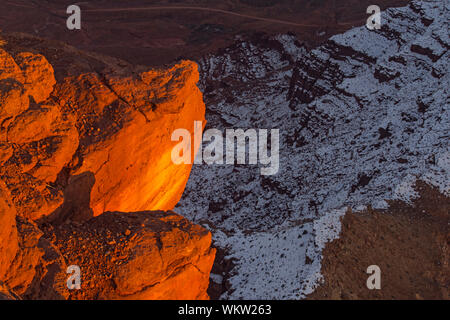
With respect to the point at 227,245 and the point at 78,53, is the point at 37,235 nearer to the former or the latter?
the point at 78,53

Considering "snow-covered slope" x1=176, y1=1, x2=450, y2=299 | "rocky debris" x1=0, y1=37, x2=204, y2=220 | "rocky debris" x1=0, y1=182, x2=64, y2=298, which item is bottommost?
"snow-covered slope" x1=176, y1=1, x2=450, y2=299

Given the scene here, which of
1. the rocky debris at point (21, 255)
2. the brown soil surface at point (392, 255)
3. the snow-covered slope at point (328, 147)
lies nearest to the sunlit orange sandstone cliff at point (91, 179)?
the rocky debris at point (21, 255)

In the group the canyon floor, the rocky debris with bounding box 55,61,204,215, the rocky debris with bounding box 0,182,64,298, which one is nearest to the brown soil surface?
the canyon floor

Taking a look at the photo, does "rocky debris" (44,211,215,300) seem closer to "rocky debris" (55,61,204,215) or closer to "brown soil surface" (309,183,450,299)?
"rocky debris" (55,61,204,215)

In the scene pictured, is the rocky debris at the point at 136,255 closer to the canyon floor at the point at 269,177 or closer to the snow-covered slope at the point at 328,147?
the canyon floor at the point at 269,177

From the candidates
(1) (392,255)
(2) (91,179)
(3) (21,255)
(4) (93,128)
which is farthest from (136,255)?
(1) (392,255)
